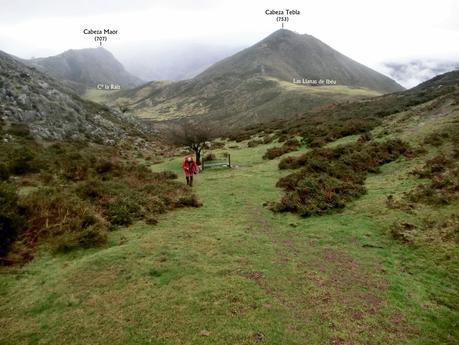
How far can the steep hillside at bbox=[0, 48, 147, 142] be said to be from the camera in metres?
34.8

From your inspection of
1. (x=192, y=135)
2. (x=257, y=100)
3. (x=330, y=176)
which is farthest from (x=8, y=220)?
(x=257, y=100)

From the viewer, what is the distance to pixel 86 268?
9031mm

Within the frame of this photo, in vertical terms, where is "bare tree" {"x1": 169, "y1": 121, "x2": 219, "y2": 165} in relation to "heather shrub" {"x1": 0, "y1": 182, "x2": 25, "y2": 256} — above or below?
above

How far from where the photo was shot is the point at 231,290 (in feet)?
26.1

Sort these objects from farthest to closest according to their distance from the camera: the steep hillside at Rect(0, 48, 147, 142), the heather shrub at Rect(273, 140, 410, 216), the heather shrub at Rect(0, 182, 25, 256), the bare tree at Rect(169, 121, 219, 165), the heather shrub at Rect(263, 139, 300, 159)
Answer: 1. the steep hillside at Rect(0, 48, 147, 142)
2. the bare tree at Rect(169, 121, 219, 165)
3. the heather shrub at Rect(263, 139, 300, 159)
4. the heather shrub at Rect(273, 140, 410, 216)
5. the heather shrub at Rect(0, 182, 25, 256)

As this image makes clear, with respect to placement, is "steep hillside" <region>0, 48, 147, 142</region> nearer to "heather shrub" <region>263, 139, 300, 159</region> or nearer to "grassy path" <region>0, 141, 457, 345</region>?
"heather shrub" <region>263, 139, 300, 159</region>

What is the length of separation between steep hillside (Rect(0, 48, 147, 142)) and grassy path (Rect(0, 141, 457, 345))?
28057mm

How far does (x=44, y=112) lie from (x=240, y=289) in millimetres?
38999

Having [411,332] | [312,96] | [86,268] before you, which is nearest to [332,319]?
[411,332]

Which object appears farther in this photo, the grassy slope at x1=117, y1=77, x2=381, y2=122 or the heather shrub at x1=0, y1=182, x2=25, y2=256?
the grassy slope at x1=117, y1=77, x2=381, y2=122

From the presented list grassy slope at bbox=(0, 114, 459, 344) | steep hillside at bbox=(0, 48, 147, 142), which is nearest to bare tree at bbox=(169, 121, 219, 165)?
steep hillside at bbox=(0, 48, 147, 142)

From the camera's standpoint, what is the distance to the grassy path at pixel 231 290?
6.54 m

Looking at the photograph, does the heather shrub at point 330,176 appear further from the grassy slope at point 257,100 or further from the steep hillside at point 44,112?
the grassy slope at point 257,100

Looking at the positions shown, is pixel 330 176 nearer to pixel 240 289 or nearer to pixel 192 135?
pixel 240 289
